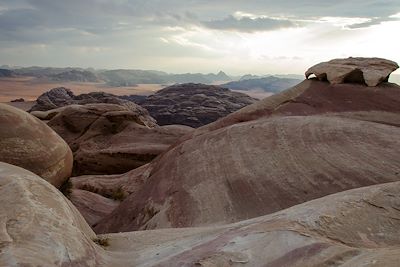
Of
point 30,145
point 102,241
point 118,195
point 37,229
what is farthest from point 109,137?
point 37,229

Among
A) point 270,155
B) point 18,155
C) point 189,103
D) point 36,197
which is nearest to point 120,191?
point 18,155

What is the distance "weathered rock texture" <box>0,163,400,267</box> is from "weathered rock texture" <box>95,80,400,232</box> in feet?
13.7

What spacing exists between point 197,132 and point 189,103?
A: 204 ft

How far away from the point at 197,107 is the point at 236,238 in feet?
225

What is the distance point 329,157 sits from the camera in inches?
477

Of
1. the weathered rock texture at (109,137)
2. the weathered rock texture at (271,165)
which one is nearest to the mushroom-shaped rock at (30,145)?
the weathered rock texture at (271,165)

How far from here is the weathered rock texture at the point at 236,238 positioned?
5.36m

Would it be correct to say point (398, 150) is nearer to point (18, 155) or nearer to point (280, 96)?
point (280, 96)

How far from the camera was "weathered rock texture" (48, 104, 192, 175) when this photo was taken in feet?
90.6

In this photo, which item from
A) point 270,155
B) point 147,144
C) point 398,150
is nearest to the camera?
point 398,150

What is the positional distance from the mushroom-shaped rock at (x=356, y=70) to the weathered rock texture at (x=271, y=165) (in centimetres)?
85

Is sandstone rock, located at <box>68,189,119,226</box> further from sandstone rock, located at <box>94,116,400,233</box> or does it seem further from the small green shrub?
sandstone rock, located at <box>94,116,400,233</box>

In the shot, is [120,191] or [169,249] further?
[120,191]

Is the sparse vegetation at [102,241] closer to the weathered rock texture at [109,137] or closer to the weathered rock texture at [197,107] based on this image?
the weathered rock texture at [109,137]
